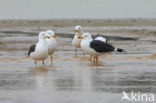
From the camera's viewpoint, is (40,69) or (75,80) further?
(40,69)

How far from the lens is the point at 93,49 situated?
1559cm

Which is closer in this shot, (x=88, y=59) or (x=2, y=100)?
(x=2, y=100)

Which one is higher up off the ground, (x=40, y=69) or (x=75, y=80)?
(x=75, y=80)

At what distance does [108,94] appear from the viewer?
9625mm

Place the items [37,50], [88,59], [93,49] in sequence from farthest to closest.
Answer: [88,59] → [93,49] → [37,50]

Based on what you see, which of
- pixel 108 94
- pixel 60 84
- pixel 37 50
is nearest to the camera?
pixel 108 94

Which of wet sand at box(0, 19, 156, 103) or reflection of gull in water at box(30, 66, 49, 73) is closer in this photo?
wet sand at box(0, 19, 156, 103)

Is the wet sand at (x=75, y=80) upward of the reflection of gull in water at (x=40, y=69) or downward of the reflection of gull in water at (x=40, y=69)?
upward

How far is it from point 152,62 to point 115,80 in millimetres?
4004

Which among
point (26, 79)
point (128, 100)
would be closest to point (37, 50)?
point (26, 79)

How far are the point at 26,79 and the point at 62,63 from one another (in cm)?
383

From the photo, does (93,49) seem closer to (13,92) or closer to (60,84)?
(60,84)

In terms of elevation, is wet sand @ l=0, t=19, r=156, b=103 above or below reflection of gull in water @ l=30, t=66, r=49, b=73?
above

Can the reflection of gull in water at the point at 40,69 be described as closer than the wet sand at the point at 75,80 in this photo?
No
